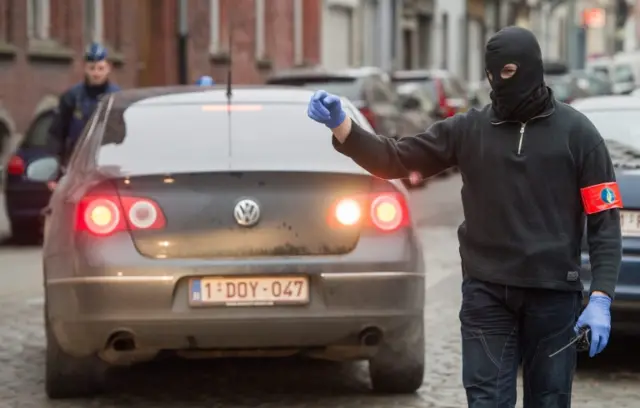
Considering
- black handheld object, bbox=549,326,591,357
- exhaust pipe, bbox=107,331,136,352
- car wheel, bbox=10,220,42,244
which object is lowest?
car wheel, bbox=10,220,42,244

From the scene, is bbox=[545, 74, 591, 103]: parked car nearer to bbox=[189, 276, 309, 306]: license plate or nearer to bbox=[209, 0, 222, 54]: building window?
bbox=[209, 0, 222, 54]: building window

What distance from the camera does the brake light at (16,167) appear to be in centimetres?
1504

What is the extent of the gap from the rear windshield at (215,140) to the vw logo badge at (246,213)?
0.17 metres

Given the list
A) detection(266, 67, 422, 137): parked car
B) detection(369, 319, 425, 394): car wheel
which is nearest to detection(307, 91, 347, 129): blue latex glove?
detection(369, 319, 425, 394): car wheel

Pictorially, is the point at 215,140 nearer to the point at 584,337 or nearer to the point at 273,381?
the point at 273,381

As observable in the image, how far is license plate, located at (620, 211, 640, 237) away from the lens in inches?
289

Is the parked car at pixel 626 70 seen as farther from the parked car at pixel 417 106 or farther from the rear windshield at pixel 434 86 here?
the parked car at pixel 417 106

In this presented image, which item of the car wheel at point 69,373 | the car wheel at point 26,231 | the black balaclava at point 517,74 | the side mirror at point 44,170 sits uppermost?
the black balaclava at point 517,74

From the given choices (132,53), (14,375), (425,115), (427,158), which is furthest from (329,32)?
(427,158)

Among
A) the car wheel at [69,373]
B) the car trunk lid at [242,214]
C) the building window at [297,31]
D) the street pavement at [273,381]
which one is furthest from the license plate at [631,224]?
the building window at [297,31]

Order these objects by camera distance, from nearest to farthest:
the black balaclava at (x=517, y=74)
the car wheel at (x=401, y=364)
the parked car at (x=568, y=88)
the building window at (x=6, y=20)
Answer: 1. the black balaclava at (x=517, y=74)
2. the car wheel at (x=401, y=364)
3. the building window at (x=6, y=20)
4. the parked car at (x=568, y=88)

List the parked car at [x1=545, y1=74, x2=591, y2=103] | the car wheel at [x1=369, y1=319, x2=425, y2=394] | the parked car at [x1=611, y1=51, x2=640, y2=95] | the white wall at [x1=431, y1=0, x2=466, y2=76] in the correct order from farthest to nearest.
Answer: the white wall at [x1=431, y1=0, x2=466, y2=76] → the parked car at [x1=611, y1=51, x2=640, y2=95] → the parked car at [x1=545, y1=74, x2=591, y2=103] → the car wheel at [x1=369, y1=319, x2=425, y2=394]

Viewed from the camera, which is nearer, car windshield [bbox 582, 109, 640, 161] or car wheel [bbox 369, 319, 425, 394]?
car wheel [bbox 369, 319, 425, 394]

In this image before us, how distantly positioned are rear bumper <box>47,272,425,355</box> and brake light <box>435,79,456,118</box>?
71.1 feet
